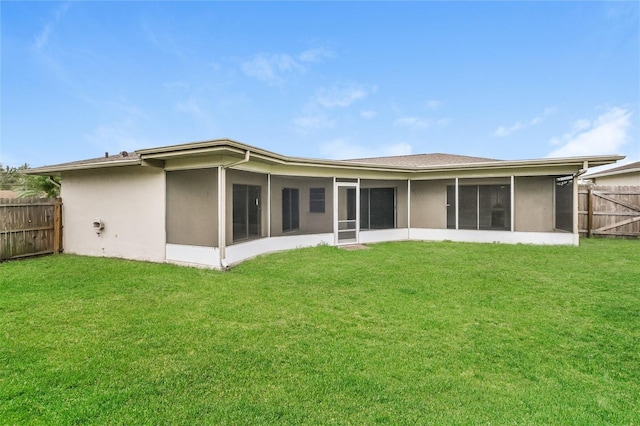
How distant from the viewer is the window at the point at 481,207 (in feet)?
33.2

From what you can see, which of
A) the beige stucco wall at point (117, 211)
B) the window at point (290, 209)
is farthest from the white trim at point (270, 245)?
the beige stucco wall at point (117, 211)

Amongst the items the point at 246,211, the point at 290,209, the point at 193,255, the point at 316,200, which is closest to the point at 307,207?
the point at 316,200

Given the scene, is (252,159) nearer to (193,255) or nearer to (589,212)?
(193,255)

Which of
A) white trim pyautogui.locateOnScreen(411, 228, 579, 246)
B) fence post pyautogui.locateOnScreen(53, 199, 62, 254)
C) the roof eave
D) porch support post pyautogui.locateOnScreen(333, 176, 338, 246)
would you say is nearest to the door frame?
porch support post pyautogui.locateOnScreen(333, 176, 338, 246)

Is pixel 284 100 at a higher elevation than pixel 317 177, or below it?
higher

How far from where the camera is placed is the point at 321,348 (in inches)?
119

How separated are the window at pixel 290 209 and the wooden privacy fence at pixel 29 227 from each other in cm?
635

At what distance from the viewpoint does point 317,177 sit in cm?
941

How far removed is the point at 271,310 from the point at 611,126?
16.5 metres

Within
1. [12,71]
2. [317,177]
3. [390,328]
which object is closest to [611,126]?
[317,177]

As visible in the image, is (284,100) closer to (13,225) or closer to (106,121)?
(106,121)

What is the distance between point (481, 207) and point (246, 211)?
7.78 meters

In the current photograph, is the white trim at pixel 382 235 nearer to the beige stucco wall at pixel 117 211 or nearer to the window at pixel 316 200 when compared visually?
the window at pixel 316 200

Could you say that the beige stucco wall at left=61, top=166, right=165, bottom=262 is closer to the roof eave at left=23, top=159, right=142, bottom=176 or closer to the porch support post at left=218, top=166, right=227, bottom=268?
the roof eave at left=23, top=159, right=142, bottom=176
